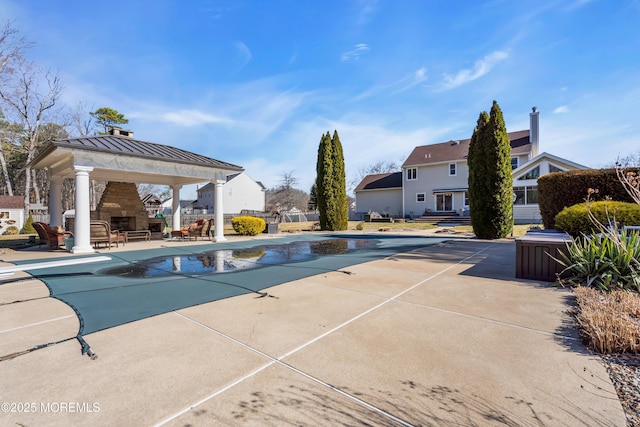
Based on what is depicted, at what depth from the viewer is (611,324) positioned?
297 centimetres

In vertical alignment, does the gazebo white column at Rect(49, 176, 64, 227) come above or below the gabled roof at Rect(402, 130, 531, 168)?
below

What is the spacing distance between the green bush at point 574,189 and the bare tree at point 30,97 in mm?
33208

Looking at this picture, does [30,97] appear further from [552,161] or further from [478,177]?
[552,161]

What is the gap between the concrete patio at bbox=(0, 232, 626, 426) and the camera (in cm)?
194

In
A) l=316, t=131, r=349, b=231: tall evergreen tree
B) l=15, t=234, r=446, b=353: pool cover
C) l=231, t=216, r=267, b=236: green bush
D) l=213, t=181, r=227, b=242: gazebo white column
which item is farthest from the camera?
l=316, t=131, r=349, b=231: tall evergreen tree

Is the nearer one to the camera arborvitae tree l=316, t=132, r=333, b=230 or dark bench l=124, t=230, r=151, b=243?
dark bench l=124, t=230, r=151, b=243

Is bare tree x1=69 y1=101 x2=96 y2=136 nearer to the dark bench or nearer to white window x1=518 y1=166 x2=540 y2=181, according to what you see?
the dark bench

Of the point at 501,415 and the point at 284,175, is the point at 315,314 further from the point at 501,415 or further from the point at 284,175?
the point at 284,175

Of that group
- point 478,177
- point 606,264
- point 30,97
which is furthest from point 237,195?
point 606,264

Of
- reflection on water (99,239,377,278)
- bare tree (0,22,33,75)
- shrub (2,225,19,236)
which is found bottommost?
reflection on water (99,239,377,278)

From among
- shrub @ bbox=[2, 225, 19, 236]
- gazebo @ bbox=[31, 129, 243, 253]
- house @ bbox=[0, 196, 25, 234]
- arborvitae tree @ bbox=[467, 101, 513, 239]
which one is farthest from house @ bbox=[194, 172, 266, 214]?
arborvitae tree @ bbox=[467, 101, 513, 239]

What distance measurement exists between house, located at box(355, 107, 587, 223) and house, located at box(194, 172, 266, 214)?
60.3 feet

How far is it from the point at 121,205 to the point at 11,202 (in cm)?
1852

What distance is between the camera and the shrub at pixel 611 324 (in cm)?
280
